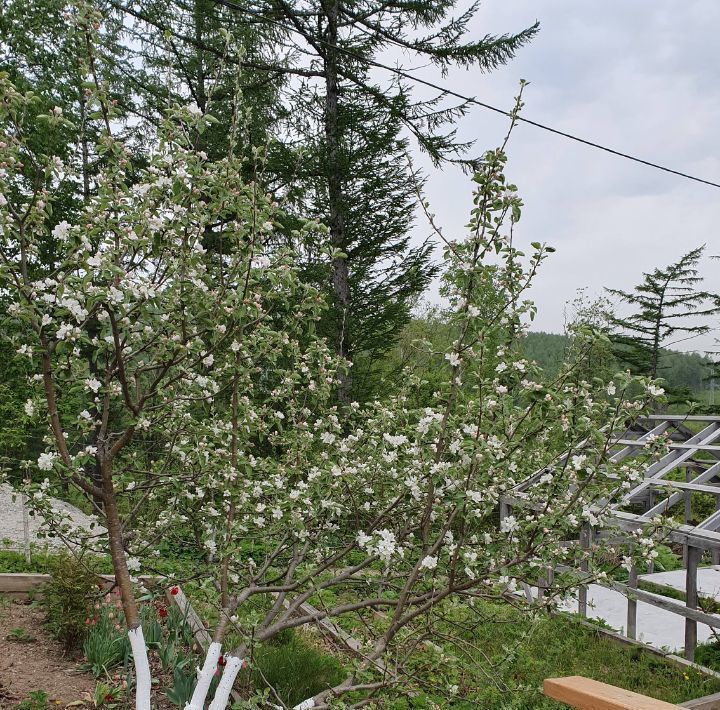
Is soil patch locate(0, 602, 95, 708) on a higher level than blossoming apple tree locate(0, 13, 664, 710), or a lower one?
lower

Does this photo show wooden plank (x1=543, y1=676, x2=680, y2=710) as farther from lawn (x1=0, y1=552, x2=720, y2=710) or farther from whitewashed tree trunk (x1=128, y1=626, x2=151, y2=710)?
whitewashed tree trunk (x1=128, y1=626, x2=151, y2=710)

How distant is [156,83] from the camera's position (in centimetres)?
A: 1241

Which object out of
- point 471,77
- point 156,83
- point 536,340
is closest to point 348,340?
point 471,77

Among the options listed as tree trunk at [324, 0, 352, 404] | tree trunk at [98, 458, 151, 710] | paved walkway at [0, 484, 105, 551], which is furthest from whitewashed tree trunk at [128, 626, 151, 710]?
tree trunk at [324, 0, 352, 404]

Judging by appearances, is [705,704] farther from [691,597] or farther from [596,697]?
[596,697]

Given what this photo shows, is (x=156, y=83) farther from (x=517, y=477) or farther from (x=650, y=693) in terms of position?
Answer: (x=650, y=693)

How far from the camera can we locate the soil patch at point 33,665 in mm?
3686

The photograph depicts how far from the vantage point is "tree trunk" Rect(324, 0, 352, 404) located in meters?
9.95

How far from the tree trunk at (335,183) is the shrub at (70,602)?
5.61 meters

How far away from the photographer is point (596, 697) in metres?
1.80

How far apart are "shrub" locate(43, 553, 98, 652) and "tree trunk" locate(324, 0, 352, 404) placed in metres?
5.61

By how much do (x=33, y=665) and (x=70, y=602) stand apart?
1.43ft

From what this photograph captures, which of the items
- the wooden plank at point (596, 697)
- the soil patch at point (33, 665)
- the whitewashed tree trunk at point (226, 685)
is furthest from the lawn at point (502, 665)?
the wooden plank at point (596, 697)

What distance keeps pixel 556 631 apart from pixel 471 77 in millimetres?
9211
